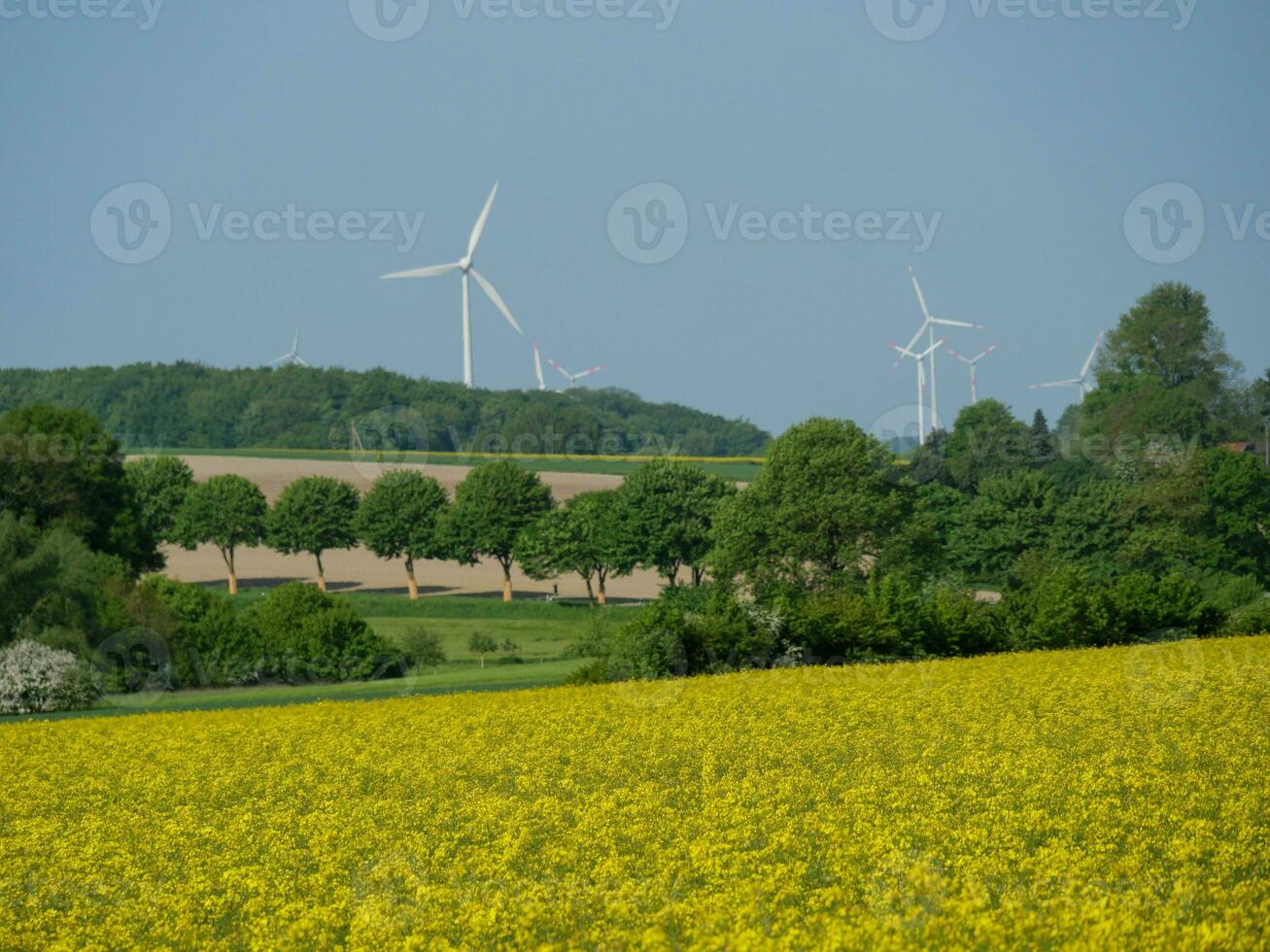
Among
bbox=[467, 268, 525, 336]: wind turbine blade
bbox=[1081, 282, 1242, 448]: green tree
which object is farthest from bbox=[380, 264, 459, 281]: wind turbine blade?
bbox=[1081, 282, 1242, 448]: green tree

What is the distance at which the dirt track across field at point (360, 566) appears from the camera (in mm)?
126562

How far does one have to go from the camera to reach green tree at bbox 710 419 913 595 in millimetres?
80625

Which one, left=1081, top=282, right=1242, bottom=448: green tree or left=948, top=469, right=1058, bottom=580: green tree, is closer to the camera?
left=948, top=469, right=1058, bottom=580: green tree

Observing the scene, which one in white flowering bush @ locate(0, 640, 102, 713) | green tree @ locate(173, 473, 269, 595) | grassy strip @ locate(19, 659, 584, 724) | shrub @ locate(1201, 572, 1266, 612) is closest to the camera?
grassy strip @ locate(19, 659, 584, 724)

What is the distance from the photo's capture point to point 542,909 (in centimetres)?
1480

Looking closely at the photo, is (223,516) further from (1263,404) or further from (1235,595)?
(1263,404)

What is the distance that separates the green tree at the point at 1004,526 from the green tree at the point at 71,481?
5859cm

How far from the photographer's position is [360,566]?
13775 centimetres

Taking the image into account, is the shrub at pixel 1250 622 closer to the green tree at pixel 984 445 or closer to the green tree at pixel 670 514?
the green tree at pixel 670 514

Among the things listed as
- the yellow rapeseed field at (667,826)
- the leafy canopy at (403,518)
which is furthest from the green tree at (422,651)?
the leafy canopy at (403,518)

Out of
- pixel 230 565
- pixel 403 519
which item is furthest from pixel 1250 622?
pixel 230 565

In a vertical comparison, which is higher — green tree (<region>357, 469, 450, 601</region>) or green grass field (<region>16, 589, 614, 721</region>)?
green tree (<region>357, 469, 450, 601</region>)

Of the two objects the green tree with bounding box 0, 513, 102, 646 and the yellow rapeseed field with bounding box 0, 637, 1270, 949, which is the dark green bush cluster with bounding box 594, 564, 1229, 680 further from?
the green tree with bounding box 0, 513, 102, 646

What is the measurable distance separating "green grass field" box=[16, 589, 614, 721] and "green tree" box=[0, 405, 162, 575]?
12505 millimetres
